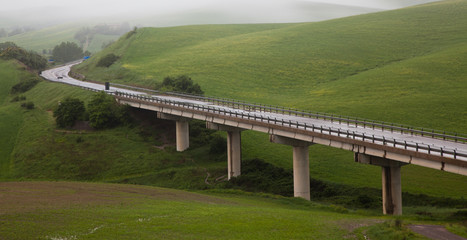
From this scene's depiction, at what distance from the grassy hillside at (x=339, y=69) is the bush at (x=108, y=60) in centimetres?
291

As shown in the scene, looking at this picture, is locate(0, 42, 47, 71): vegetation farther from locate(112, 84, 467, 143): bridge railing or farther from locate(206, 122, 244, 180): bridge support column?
locate(206, 122, 244, 180): bridge support column

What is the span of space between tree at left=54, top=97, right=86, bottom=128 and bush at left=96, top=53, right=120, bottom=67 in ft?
186

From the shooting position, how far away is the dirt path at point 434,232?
81.3 feet

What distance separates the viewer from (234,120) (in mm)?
56156

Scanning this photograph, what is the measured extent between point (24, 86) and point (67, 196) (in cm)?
9033

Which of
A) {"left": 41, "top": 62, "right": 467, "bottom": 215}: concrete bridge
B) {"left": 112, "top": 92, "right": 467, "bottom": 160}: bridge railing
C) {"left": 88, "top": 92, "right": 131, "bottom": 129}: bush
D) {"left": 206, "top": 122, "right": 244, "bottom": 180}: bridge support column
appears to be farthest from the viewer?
{"left": 88, "top": 92, "right": 131, "bottom": 129}: bush

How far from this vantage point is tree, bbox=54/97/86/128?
263 feet

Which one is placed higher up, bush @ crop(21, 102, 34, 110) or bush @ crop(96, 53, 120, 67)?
bush @ crop(96, 53, 120, 67)

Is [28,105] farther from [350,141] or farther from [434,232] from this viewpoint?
[434,232]

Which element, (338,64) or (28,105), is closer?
(28,105)

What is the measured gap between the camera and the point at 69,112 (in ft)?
266

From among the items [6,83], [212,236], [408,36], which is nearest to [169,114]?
[212,236]

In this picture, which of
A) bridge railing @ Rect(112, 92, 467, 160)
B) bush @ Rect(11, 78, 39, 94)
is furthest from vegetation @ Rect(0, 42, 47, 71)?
bridge railing @ Rect(112, 92, 467, 160)

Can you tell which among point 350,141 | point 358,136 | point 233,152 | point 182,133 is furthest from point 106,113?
point 358,136
